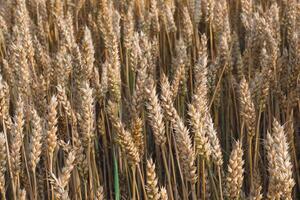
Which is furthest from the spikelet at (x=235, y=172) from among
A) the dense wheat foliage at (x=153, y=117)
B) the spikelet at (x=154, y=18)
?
the spikelet at (x=154, y=18)

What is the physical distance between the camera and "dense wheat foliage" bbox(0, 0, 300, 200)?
1372 mm

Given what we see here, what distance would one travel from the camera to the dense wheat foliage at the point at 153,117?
1.37 metres

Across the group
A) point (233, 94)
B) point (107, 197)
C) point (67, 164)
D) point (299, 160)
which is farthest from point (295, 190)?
point (67, 164)

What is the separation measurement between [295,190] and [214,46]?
1042 millimetres

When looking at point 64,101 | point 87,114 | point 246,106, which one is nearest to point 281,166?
point 246,106

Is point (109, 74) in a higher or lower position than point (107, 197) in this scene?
higher

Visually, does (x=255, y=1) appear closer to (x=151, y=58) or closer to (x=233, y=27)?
(x=233, y=27)

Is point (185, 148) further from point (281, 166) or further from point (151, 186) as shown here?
point (281, 166)

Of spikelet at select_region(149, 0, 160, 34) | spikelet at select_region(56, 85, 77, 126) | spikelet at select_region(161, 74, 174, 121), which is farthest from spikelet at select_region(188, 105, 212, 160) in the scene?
spikelet at select_region(149, 0, 160, 34)

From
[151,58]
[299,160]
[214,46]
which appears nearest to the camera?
[299,160]

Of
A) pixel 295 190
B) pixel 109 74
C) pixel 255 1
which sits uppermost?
pixel 255 1

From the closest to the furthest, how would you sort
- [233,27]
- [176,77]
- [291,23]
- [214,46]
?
[176,77] → [291,23] → [214,46] → [233,27]

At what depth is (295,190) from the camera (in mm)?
1753

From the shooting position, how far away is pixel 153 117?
4.60 ft
